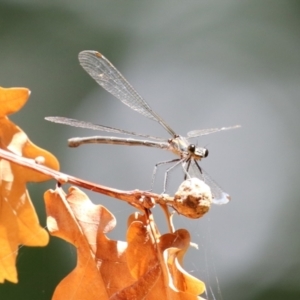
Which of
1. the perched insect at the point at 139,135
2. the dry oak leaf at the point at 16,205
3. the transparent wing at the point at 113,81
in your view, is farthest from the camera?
the transparent wing at the point at 113,81

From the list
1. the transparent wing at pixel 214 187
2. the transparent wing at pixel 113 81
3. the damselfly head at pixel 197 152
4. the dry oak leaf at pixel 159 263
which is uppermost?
the transparent wing at pixel 113 81

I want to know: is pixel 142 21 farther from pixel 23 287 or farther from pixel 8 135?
pixel 8 135

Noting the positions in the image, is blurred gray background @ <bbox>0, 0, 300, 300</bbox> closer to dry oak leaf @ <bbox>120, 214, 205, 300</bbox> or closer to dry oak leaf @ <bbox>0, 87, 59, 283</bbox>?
dry oak leaf @ <bbox>0, 87, 59, 283</bbox>

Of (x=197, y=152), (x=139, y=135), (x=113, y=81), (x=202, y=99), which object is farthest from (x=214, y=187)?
(x=202, y=99)

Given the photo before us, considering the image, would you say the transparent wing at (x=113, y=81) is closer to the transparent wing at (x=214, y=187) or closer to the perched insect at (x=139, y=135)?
the perched insect at (x=139, y=135)

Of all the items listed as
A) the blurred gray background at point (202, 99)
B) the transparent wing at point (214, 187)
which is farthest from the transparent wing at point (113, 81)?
the blurred gray background at point (202, 99)

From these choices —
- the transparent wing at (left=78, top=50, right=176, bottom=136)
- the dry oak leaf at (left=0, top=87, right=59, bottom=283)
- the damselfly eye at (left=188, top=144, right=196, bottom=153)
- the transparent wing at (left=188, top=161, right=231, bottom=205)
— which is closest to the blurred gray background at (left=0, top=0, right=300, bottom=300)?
the transparent wing at (left=78, top=50, right=176, bottom=136)

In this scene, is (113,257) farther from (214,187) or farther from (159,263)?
(214,187)
